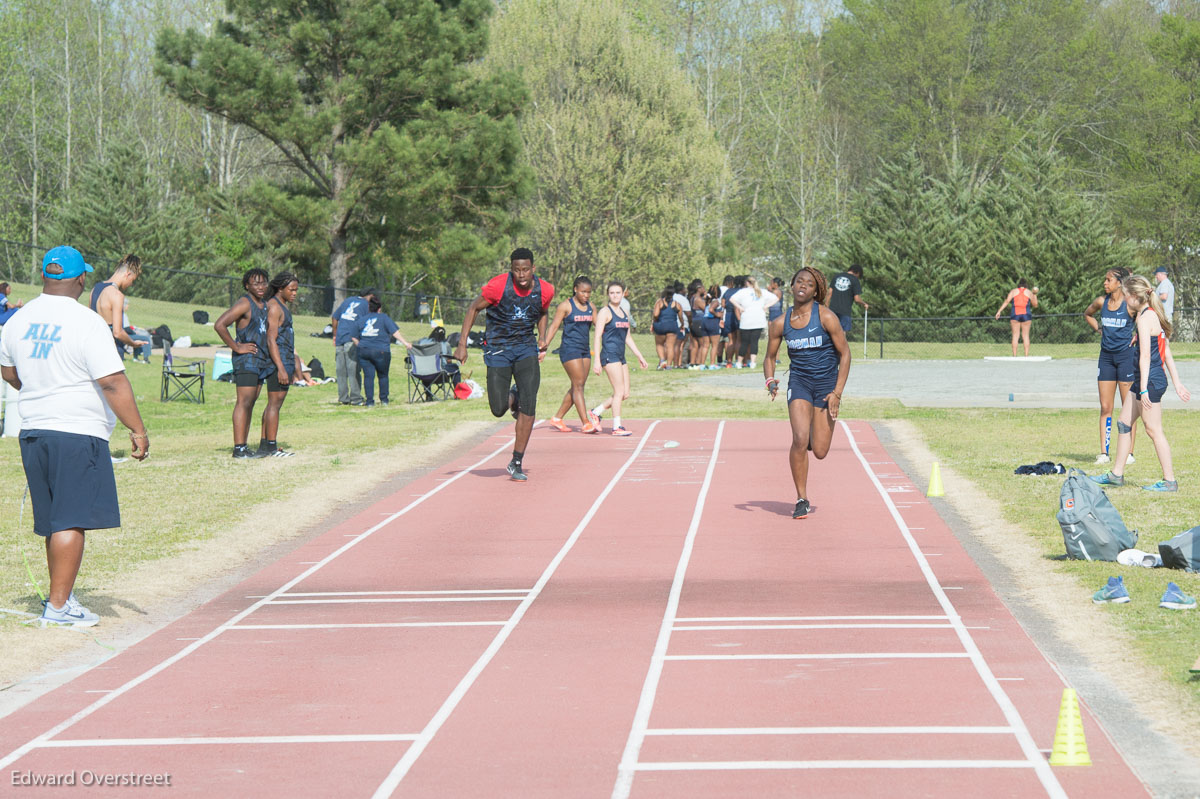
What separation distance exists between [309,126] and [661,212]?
1194cm

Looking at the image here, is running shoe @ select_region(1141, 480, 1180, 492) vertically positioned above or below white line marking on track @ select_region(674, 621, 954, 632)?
above

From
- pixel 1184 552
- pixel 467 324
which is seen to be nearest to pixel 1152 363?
pixel 1184 552

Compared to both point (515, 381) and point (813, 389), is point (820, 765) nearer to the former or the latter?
point (813, 389)

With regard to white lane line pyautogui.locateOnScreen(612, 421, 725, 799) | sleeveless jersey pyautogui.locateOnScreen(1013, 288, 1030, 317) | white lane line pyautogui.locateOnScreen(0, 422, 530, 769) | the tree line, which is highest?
the tree line

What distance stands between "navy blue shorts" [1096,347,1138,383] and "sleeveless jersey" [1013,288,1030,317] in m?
19.2

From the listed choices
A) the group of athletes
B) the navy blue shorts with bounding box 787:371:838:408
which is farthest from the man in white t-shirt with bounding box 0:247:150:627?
the navy blue shorts with bounding box 787:371:838:408

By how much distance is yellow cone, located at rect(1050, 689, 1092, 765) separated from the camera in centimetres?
527

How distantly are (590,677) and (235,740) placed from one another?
5.62ft

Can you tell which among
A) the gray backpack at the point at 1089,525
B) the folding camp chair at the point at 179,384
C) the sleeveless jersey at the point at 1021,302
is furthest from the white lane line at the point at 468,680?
the sleeveless jersey at the point at 1021,302

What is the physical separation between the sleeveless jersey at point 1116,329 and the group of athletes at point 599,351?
2720 mm

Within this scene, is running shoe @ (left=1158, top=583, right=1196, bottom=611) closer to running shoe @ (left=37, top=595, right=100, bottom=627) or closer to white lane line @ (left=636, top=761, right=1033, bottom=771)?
white lane line @ (left=636, top=761, right=1033, bottom=771)

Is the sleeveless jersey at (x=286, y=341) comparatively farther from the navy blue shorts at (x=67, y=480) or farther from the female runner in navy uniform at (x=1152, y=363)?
the female runner in navy uniform at (x=1152, y=363)

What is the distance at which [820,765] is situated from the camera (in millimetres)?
5410

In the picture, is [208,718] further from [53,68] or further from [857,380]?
[53,68]
